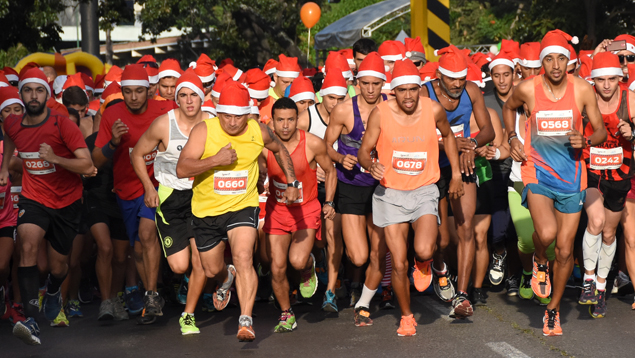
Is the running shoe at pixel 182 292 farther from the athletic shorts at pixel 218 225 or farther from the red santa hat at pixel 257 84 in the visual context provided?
the red santa hat at pixel 257 84

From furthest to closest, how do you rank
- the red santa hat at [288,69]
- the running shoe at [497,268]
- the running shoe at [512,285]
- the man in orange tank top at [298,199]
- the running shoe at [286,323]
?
the red santa hat at [288,69], the running shoe at [497,268], the running shoe at [512,285], the man in orange tank top at [298,199], the running shoe at [286,323]

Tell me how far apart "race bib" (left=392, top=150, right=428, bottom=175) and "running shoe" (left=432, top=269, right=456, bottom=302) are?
1360 mm

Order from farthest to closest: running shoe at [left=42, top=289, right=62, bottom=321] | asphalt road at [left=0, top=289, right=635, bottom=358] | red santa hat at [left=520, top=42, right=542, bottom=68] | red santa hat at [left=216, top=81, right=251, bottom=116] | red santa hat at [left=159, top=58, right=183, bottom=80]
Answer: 1. red santa hat at [left=520, top=42, right=542, bottom=68]
2. red santa hat at [left=159, top=58, right=183, bottom=80]
3. running shoe at [left=42, top=289, right=62, bottom=321]
4. red santa hat at [left=216, top=81, right=251, bottom=116]
5. asphalt road at [left=0, top=289, right=635, bottom=358]

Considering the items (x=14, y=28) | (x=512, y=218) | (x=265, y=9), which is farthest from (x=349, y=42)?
(x=512, y=218)

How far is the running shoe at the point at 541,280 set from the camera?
8.11 m

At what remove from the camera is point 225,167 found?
7254mm

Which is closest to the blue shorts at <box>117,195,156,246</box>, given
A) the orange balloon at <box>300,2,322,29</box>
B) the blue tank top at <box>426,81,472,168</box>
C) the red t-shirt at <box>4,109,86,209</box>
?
the red t-shirt at <box>4,109,86,209</box>

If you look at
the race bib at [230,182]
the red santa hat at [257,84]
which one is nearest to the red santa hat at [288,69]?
the red santa hat at [257,84]

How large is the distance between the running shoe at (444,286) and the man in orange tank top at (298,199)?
1.23m

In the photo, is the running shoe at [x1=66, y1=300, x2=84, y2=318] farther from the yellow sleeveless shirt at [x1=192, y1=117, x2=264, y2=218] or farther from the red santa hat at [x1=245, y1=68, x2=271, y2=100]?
the red santa hat at [x1=245, y1=68, x2=271, y2=100]

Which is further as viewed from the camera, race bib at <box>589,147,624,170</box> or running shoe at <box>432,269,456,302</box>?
running shoe at <box>432,269,456,302</box>

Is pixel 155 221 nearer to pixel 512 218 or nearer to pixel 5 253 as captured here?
pixel 5 253

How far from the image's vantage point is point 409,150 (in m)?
7.48

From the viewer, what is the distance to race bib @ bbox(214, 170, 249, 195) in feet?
23.8
